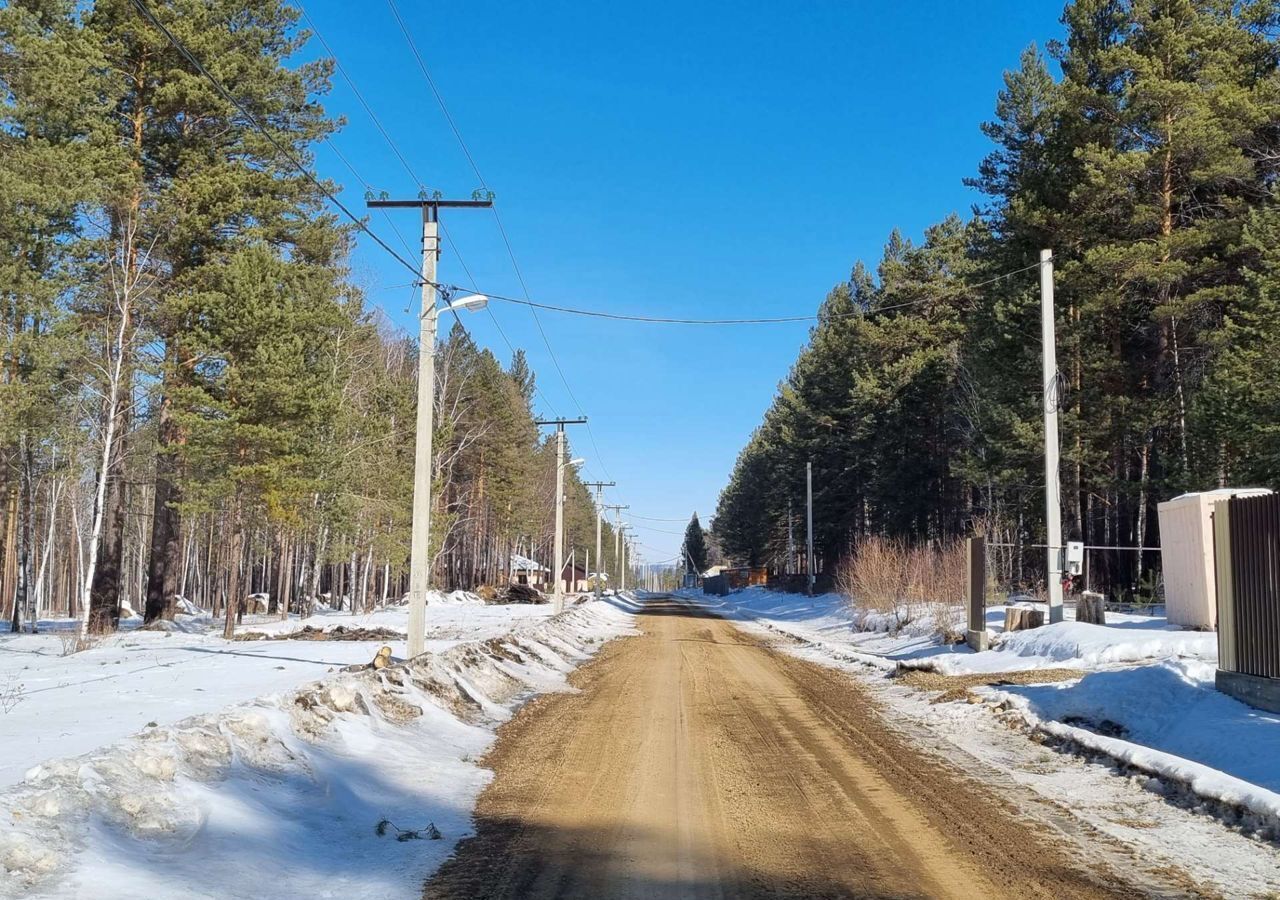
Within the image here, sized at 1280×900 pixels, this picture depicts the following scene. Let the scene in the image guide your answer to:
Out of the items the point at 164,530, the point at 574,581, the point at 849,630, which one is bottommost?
the point at 574,581

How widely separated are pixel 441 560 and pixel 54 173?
170 feet

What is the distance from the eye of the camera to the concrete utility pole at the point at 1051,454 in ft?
58.5

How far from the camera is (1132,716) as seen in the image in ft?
34.7

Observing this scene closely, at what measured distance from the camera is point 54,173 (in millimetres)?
20484

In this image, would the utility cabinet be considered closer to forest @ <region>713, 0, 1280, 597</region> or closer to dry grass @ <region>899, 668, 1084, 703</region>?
dry grass @ <region>899, 668, 1084, 703</region>

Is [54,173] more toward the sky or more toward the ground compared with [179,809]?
more toward the sky

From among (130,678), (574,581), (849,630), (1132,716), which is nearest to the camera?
(1132,716)

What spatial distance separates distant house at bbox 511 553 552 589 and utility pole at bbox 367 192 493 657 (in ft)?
210

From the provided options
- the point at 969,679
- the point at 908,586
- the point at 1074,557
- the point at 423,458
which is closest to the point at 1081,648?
the point at 969,679

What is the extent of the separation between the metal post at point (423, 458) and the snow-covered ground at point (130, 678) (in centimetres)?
133

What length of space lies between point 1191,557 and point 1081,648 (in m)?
2.19

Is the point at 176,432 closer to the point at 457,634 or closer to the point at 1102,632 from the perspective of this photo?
the point at 457,634

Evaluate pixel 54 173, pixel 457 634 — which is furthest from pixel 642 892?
pixel 54 173

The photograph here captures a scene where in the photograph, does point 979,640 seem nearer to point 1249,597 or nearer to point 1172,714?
point 1172,714
